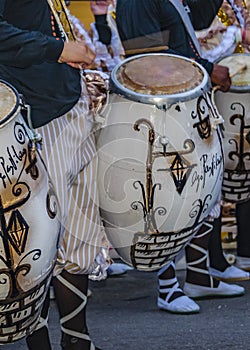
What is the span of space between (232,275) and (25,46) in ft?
7.72

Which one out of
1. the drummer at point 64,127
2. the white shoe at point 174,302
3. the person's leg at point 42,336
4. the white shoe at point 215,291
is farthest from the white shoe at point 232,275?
the person's leg at point 42,336

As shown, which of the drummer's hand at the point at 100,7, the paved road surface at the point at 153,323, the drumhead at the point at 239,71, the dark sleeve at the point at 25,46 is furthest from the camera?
the drummer's hand at the point at 100,7

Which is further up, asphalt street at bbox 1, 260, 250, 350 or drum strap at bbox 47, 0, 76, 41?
drum strap at bbox 47, 0, 76, 41

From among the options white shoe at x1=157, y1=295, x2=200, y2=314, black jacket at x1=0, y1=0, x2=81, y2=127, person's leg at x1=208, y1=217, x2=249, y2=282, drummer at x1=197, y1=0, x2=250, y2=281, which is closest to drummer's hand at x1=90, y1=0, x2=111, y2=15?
drummer at x1=197, y1=0, x2=250, y2=281

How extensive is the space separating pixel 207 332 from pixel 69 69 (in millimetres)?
1420

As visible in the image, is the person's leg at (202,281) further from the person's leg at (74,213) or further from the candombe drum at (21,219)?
the candombe drum at (21,219)

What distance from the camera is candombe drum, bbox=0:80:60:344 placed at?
9.08 ft

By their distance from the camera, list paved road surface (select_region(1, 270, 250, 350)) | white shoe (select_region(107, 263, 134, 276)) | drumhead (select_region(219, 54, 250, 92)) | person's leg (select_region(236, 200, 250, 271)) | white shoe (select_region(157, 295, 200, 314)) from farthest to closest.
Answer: white shoe (select_region(107, 263, 134, 276)) < person's leg (select_region(236, 200, 250, 271)) < white shoe (select_region(157, 295, 200, 314)) < drumhead (select_region(219, 54, 250, 92)) < paved road surface (select_region(1, 270, 250, 350))

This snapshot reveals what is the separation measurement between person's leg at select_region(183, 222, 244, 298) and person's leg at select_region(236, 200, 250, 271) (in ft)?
1.62

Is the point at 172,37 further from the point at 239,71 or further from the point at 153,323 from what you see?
the point at 153,323

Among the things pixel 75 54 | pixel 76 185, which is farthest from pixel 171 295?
pixel 75 54

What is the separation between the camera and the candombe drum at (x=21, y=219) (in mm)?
2768

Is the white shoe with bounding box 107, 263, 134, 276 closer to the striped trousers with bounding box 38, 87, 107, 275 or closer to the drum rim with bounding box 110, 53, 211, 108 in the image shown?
the striped trousers with bounding box 38, 87, 107, 275

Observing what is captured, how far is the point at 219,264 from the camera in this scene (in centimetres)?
505
